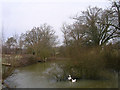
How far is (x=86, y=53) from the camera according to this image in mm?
7145

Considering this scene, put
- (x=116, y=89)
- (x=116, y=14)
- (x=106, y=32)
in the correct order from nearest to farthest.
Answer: (x=116, y=89)
(x=116, y=14)
(x=106, y=32)

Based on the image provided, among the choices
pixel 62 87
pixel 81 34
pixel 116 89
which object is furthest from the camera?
pixel 81 34

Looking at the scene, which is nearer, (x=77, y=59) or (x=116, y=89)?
(x=116, y=89)

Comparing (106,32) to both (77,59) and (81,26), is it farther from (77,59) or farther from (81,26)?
(77,59)

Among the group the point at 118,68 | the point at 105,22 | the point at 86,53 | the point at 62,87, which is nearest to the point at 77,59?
the point at 86,53

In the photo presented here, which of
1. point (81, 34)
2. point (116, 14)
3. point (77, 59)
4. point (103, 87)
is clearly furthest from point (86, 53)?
point (81, 34)

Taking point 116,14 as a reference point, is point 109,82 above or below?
below

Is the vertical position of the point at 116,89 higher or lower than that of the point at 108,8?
lower

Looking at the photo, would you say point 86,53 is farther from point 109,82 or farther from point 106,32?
point 106,32

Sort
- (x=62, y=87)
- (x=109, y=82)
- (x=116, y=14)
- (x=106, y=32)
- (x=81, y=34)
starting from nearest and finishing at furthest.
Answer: (x=62, y=87) < (x=109, y=82) < (x=116, y=14) < (x=106, y=32) < (x=81, y=34)

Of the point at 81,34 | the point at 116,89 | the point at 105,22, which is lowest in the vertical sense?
the point at 116,89

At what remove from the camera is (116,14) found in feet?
36.1

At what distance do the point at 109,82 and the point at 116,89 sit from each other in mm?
928

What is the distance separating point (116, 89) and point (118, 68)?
1.79m
